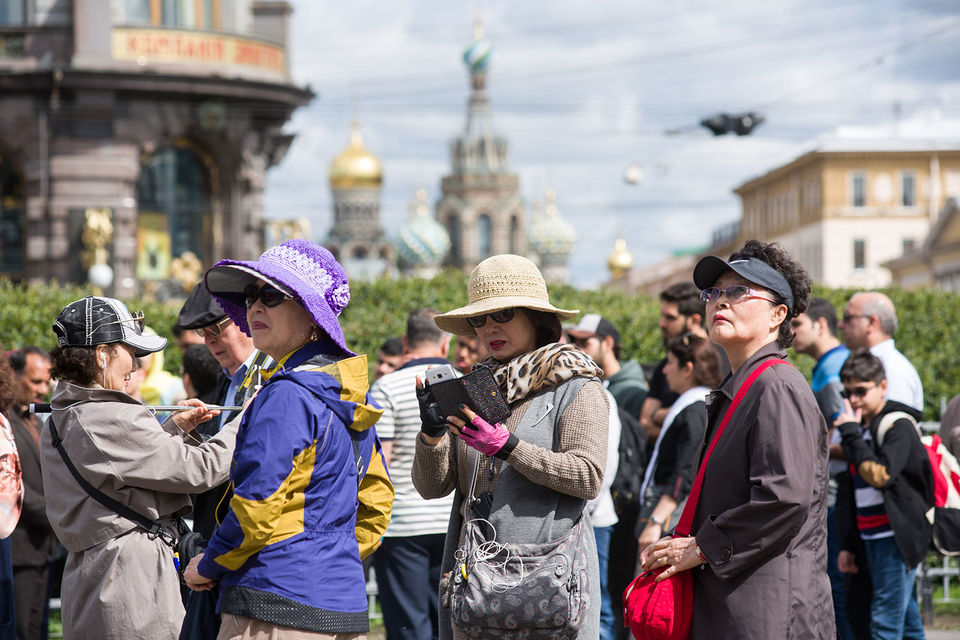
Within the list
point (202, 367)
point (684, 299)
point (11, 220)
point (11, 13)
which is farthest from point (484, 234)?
point (202, 367)

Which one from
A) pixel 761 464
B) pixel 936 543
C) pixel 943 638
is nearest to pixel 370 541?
pixel 761 464

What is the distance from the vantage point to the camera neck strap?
4.56 metres

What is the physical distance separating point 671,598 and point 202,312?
2399 mm

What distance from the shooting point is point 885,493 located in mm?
7020

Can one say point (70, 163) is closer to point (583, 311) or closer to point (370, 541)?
point (583, 311)

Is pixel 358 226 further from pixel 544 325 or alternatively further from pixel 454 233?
pixel 544 325

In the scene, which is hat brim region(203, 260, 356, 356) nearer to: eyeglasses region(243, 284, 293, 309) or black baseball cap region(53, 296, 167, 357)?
eyeglasses region(243, 284, 293, 309)

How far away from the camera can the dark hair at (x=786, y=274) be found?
14.2 ft

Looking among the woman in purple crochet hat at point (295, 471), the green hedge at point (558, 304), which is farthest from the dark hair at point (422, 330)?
the green hedge at point (558, 304)

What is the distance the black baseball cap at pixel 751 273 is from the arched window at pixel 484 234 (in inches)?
6351

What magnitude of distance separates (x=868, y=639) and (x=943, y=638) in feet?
6.15

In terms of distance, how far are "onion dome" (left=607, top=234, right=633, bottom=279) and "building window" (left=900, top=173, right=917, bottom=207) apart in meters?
26.8

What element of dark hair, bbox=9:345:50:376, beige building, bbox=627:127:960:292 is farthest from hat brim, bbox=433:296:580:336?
beige building, bbox=627:127:960:292

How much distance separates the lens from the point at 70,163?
26.9 meters
